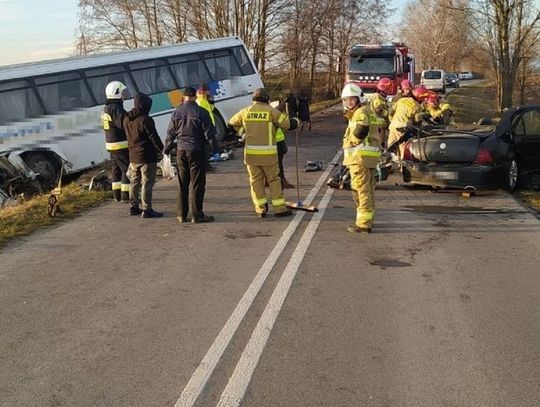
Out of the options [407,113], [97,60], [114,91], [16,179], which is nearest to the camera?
[114,91]

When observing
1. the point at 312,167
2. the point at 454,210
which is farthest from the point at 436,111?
the point at 454,210

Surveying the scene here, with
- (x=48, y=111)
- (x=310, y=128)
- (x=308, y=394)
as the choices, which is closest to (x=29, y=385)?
(x=308, y=394)

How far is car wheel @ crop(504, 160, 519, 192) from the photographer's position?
9.64 meters

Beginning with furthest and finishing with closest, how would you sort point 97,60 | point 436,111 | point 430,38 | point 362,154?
point 430,38 → point 97,60 → point 436,111 → point 362,154

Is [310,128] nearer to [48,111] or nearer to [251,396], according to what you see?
[48,111]

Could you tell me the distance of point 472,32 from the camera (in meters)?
32.0

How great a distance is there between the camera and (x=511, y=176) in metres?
9.77

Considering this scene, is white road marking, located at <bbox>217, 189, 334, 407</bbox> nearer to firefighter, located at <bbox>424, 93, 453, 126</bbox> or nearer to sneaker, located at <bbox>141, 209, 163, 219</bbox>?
sneaker, located at <bbox>141, 209, 163, 219</bbox>

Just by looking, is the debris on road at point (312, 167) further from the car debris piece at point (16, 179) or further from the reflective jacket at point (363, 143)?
the car debris piece at point (16, 179)

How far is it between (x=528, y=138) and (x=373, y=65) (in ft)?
46.2

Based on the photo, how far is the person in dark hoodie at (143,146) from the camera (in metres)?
8.12

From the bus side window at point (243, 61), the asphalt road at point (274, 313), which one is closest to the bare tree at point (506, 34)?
the bus side window at point (243, 61)

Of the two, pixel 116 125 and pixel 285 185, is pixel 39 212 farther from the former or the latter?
pixel 285 185

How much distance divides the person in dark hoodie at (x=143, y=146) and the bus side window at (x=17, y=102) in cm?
486
